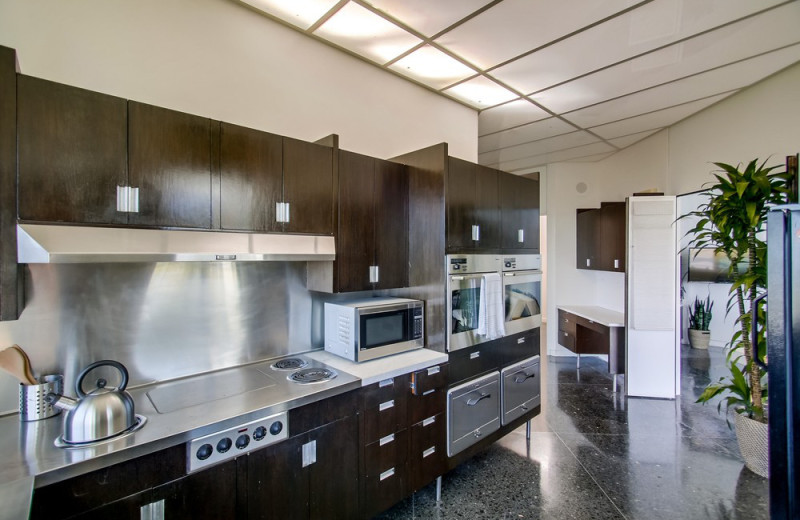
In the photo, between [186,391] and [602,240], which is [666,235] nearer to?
[602,240]

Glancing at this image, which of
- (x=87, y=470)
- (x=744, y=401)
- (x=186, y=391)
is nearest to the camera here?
(x=87, y=470)

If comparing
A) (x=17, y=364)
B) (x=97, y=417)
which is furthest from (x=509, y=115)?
(x=17, y=364)

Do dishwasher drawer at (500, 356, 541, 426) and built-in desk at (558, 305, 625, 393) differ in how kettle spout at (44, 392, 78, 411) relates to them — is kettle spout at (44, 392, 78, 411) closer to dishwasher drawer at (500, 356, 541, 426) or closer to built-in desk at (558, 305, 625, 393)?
dishwasher drawer at (500, 356, 541, 426)

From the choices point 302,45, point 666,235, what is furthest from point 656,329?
point 302,45

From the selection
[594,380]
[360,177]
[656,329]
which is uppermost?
[360,177]

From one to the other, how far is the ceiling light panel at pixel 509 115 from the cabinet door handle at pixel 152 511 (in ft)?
13.4

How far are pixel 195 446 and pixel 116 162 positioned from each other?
1282mm

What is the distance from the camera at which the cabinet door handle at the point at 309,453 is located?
71.0 inches

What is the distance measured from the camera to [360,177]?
8.06 ft

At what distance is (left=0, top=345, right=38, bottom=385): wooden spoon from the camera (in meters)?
1.49

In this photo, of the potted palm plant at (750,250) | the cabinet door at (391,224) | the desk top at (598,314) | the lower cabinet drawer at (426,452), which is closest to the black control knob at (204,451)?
the lower cabinet drawer at (426,452)

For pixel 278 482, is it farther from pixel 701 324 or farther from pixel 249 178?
pixel 701 324

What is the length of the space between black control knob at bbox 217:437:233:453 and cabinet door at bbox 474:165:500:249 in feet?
6.76

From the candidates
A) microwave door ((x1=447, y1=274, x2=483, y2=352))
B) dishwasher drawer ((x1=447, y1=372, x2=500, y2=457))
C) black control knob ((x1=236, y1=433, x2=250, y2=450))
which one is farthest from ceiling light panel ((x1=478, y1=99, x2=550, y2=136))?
black control knob ((x1=236, y1=433, x2=250, y2=450))
